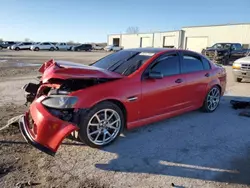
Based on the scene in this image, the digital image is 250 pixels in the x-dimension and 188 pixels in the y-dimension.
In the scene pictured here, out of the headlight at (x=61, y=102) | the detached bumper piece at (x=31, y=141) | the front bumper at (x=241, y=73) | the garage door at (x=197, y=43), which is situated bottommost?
the detached bumper piece at (x=31, y=141)

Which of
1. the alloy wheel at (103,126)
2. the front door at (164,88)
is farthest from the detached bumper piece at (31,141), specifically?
the front door at (164,88)

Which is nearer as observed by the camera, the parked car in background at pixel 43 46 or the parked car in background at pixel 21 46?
the parked car in background at pixel 21 46

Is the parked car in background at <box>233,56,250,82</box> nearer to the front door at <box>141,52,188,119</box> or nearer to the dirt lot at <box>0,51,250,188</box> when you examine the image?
the dirt lot at <box>0,51,250,188</box>

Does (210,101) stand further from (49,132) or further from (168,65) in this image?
(49,132)

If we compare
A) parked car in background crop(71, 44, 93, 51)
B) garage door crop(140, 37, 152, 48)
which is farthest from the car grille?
parked car in background crop(71, 44, 93, 51)

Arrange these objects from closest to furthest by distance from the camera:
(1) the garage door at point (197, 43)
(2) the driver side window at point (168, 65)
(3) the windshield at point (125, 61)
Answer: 1. (3) the windshield at point (125, 61)
2. (2) the driver side window at point (168, 65)
3. (1) the garage door at point (197, 43)

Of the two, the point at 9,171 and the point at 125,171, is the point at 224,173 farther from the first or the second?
the point at 9,171

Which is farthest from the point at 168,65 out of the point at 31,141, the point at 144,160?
the point at 31,141

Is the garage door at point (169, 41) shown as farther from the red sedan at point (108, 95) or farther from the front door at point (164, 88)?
the front door at point (164, 88)

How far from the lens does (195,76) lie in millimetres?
5453

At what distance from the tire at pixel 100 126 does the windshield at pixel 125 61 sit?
2.61ft

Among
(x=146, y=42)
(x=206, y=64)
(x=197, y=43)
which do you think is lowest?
(x=206, y=64)

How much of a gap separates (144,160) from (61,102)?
1456mm

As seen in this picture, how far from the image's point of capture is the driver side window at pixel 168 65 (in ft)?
15.5
